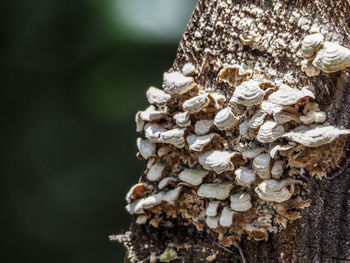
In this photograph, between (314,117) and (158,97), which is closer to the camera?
(314,117)

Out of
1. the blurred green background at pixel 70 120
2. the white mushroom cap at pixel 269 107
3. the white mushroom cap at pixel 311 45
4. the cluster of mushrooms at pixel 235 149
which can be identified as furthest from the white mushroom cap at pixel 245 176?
the blurred green background at pixel 70 120

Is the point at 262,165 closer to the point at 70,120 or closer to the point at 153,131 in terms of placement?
the point at 153,131

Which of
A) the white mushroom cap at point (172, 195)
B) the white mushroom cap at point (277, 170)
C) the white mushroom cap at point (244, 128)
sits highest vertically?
the white mushroom cap at point (244, 128)

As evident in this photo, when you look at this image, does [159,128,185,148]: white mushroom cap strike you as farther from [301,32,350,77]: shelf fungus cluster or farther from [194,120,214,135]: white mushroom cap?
[301,32,350,77]: shelf fungus cluster

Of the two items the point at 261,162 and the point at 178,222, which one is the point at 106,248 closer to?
the point at 178,222

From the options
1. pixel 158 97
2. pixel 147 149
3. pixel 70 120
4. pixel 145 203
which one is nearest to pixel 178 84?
pixel 158 97

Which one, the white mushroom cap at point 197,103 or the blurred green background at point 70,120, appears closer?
the white mushroom cap at point 197,103

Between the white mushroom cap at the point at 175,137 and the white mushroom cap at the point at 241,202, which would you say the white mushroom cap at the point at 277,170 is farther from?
the white mushroom cap at the point at 175,137
